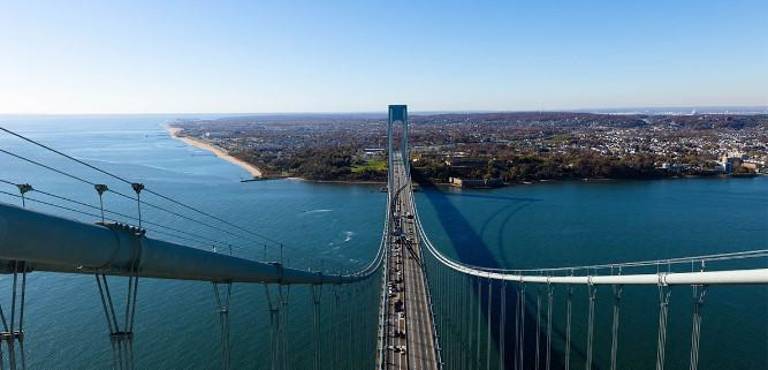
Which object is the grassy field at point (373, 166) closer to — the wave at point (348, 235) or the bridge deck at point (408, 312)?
the wave at point (348, 235)

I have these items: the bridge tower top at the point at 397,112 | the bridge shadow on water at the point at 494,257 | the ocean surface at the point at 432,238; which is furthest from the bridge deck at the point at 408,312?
the bridge tower top at the point at 397,112

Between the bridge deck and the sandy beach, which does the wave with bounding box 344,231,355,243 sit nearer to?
the bridge deck

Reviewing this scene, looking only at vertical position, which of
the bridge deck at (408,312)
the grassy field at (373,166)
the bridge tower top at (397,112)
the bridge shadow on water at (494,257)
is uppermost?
the bridge tower top at (397,112)

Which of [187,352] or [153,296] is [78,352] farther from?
[153,296]

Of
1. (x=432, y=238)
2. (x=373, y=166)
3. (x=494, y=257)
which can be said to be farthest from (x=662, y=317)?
(x=373, y=166)

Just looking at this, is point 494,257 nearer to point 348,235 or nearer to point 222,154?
point 348,235
